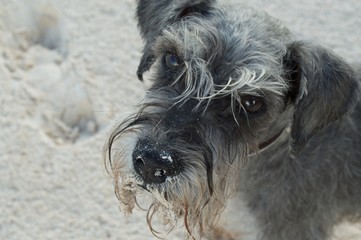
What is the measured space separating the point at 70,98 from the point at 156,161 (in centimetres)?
190

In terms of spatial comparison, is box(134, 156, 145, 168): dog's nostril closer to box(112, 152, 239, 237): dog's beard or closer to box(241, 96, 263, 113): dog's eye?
box(112, 152, 239, 237): dog's beard

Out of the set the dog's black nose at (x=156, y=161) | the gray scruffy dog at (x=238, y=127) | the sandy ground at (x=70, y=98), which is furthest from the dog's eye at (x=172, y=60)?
the sandy ground at (x=70, y=98)

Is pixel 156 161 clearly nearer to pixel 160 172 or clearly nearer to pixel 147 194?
pixel 160 172

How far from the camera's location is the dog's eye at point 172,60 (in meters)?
2.94

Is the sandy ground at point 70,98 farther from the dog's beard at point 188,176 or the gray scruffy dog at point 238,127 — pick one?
the dog's beard at point 188,176

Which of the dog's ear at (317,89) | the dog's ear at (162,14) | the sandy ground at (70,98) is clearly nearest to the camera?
the dog's ear at (317,89)

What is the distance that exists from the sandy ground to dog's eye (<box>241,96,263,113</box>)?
94 centimetres

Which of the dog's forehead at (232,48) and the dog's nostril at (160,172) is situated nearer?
the dog's nostril at (160,172)

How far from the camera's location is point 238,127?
2.89 metres

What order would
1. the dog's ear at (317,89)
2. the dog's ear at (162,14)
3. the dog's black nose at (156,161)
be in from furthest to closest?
the dog's ear at (162,14)
the dog's ear at (317,89)
the dog's black nose at (156,161)

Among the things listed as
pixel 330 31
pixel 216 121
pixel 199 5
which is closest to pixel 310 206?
pixel 216 121

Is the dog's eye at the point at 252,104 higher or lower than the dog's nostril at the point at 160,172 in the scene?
higher

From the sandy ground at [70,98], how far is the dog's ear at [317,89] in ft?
1.92

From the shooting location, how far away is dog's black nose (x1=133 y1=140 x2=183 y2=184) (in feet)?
8.63
